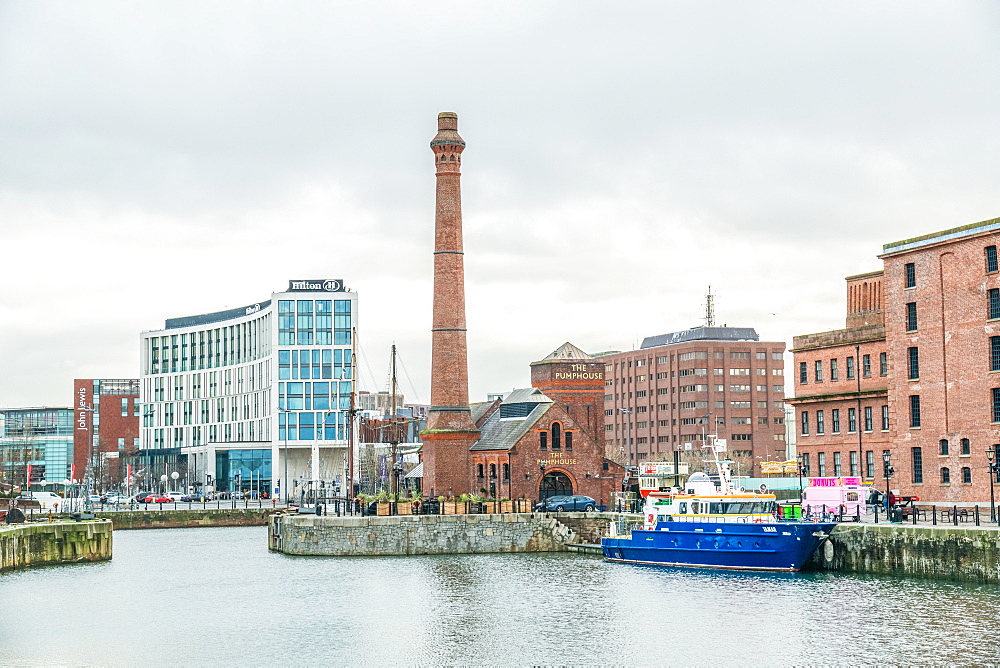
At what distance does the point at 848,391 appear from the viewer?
3366 inches

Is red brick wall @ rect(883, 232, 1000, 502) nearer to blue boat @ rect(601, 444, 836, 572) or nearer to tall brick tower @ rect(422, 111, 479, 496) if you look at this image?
blue boat @ rect(601, 444, 836, 572)

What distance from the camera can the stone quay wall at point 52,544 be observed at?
224 feet

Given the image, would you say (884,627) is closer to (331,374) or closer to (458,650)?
(458,650)

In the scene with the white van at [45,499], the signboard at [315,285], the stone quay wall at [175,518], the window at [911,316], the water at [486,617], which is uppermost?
the signboard at [315,285]

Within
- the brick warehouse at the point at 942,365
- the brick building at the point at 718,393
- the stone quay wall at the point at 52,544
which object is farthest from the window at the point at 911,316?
the brick building at the point at 718,393

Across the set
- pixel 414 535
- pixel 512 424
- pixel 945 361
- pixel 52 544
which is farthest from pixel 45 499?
pixel 945 361

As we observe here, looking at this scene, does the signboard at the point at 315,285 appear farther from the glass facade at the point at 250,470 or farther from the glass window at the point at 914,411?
the glass window at the point at 914,411

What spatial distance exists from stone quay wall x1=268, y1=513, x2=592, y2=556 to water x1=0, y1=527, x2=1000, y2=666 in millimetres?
6857

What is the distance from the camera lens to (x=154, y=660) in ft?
132

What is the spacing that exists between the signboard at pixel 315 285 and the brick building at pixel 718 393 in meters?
45.1

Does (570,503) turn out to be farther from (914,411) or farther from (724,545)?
(724,545)

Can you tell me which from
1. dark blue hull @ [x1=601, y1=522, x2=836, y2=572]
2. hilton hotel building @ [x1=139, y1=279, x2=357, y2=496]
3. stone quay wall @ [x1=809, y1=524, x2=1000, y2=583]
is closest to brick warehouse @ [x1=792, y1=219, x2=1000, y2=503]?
stone quay wall @ [x1=809, y1=524, x2=1000, y2=583]

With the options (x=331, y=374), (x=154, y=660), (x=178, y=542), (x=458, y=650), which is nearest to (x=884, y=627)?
(x=458, y=650)

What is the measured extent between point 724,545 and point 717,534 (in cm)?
69
